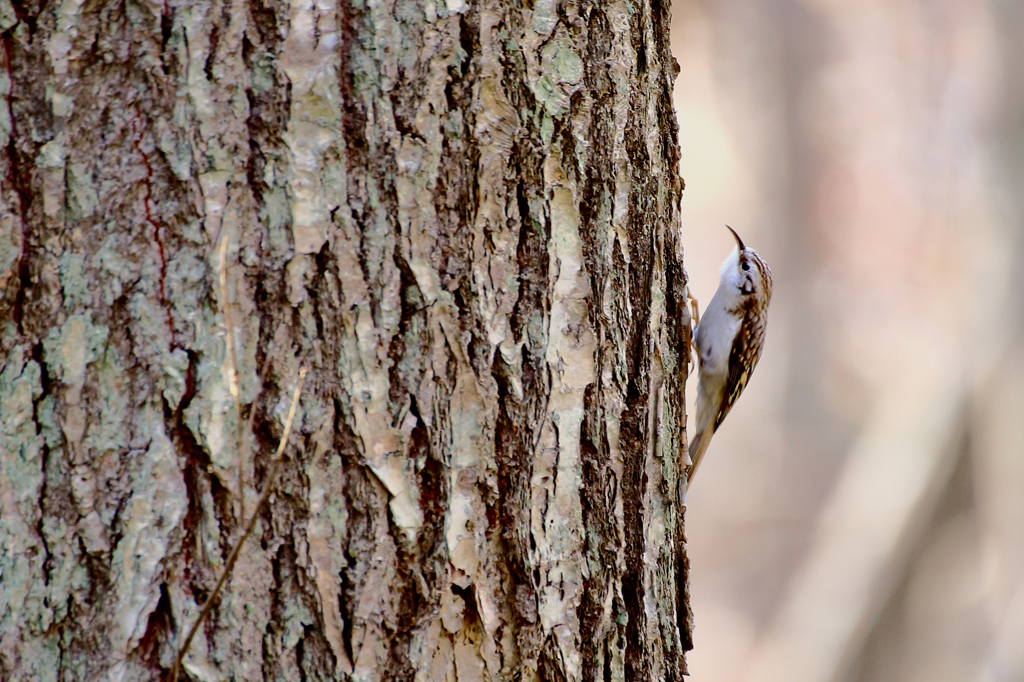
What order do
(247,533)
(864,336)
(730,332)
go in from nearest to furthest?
(247,533) → (730,332) → (864,336)

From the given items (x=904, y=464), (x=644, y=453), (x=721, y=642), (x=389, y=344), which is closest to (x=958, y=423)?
(x=904, y=464)

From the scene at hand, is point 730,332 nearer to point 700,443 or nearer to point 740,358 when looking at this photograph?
point 740,358

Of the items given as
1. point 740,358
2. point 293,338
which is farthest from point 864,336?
point 293,338

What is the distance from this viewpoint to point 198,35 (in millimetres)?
1082

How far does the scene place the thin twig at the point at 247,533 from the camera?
41.6 inches

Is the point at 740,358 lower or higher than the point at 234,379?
higher

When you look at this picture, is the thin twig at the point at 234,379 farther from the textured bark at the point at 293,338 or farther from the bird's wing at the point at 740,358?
the bird's wing at the point at 740,358

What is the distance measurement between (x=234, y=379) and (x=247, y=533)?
0.18m

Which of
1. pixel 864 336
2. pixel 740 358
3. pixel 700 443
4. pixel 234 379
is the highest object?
pixel 864 336

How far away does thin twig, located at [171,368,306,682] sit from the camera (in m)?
1.06

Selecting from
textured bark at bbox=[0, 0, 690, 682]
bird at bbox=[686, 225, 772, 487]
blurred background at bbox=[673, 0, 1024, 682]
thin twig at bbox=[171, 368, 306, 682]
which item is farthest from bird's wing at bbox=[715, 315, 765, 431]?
blurred background at bbox=[673, 0, 1024, 682]

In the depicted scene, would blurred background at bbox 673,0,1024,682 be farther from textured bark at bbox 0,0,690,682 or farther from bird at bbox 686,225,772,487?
textured bark at bbox 0,0,690,682

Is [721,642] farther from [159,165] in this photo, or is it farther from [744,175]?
[159,165]

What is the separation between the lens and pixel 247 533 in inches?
42.1
